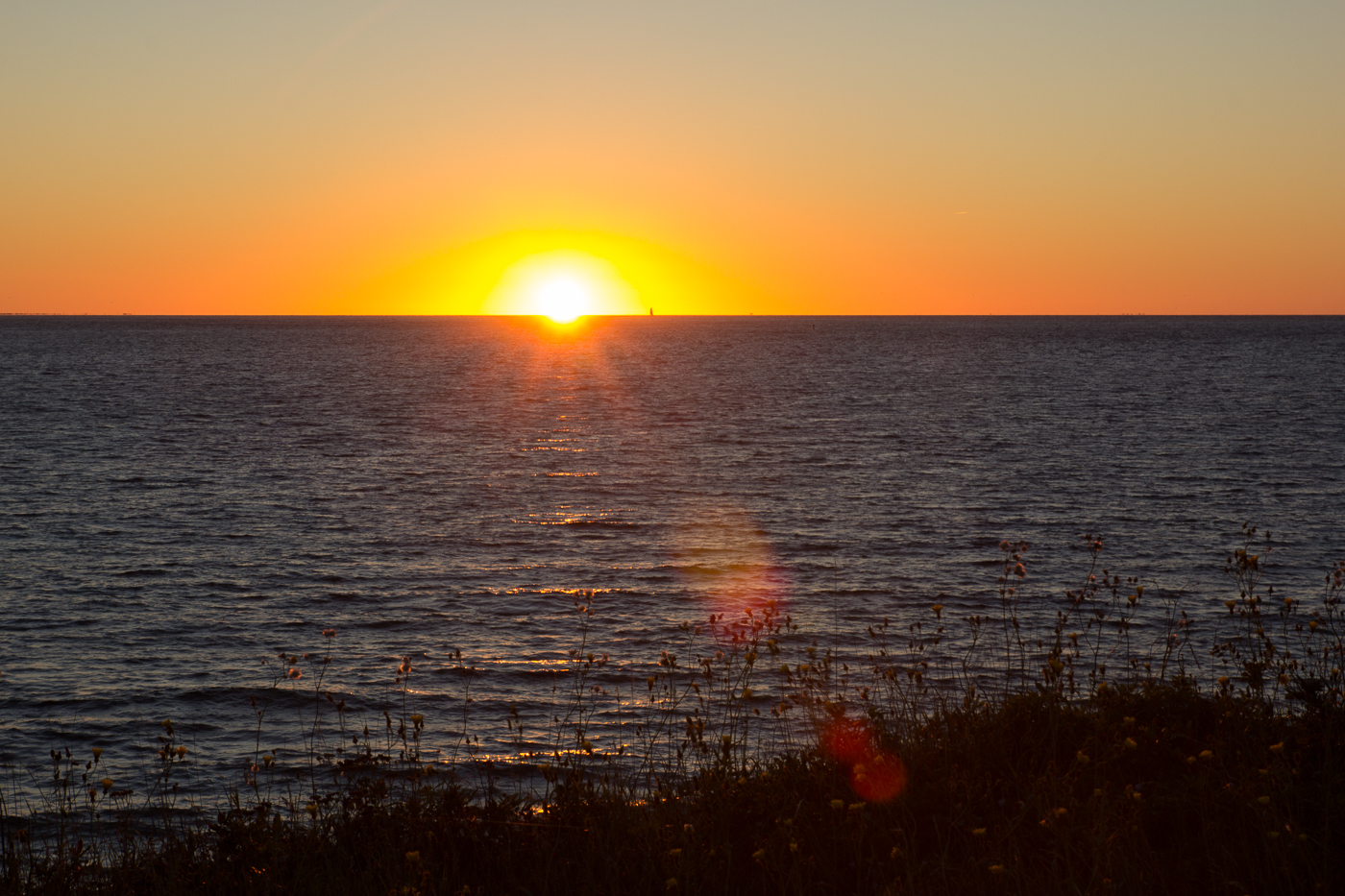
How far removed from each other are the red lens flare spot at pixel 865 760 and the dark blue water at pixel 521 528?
23.7 ft

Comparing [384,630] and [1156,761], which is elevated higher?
[1156,761]

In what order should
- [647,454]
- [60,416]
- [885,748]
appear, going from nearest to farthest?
[885,748] → [647,454] → [60,416]

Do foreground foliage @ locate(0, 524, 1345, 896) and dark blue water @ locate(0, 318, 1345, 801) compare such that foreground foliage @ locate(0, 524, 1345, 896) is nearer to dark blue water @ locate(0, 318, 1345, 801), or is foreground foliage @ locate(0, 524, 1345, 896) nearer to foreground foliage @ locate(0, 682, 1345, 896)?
foreground foliage @ locate(0, 682, 1345, 896)

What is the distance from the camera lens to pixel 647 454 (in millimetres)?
47500

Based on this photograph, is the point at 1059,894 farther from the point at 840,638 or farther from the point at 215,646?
the point at 215,646

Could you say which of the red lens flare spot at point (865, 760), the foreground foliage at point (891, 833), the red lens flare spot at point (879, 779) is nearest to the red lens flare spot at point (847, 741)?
the red lens flare spot at point (865, 760)

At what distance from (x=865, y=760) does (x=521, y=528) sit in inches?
910

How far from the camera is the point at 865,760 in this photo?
301 inches

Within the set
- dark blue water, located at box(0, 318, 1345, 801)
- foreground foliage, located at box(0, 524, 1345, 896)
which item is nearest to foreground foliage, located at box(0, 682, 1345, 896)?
foreground foliage, located at box(0, 524, 1345, 896)

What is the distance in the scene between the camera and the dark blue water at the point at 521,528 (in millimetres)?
17828

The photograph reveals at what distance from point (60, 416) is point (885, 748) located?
63.8 meters

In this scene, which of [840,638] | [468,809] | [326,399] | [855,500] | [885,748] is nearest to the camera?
[468,809]

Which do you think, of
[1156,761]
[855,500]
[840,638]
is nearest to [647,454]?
[855,500]

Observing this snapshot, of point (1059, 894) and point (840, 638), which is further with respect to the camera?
point (840, 638)
